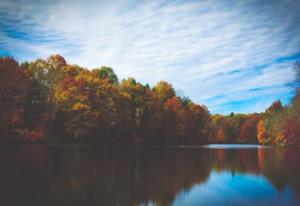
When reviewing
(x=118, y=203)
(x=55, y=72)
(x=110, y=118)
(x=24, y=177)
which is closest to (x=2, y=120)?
Answer: (x=55, y=72)

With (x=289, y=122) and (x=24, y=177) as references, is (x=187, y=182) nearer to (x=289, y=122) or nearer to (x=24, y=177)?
(x=24, y=177)

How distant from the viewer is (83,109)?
2057 inches

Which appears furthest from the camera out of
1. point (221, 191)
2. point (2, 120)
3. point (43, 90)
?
point (43, 90)

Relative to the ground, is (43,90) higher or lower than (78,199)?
higher

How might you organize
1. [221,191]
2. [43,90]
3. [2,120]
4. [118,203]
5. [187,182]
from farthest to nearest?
[43,90] < [2,120] < [187,182] < [221,191] < [118,203]

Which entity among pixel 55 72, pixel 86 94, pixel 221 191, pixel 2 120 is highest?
pixel 55 72

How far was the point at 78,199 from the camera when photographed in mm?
9648

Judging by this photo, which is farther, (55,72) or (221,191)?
(55,72)

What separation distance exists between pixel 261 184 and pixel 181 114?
68.9 m

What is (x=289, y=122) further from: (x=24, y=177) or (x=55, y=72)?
(x=24, y=177)

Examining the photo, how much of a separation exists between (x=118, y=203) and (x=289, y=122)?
171 ft

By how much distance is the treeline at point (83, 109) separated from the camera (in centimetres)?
4547

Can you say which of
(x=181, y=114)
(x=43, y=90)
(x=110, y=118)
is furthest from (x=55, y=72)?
(x=181, y=114)

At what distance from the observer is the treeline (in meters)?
45.5
